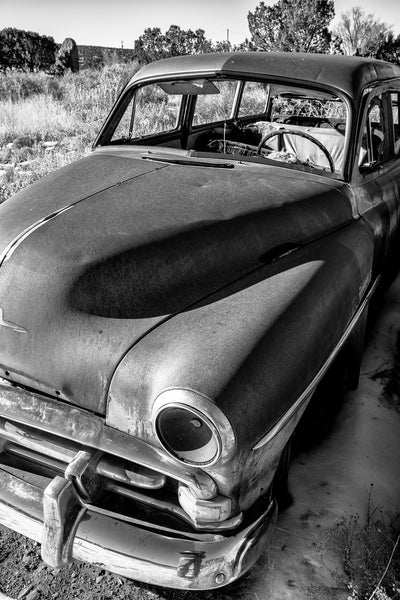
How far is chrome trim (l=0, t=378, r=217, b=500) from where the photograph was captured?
4.91 feet

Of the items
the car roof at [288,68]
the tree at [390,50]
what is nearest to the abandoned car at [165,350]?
the car roof at [288,68]

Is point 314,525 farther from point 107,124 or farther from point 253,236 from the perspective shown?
point 107,124

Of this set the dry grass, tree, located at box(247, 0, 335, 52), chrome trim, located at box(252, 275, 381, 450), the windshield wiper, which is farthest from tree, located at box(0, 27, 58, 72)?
chrome trim, located at box(252, 275, 381, 450)

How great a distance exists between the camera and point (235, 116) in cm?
456

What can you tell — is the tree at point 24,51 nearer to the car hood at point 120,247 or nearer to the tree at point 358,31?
the tree at point 358,31

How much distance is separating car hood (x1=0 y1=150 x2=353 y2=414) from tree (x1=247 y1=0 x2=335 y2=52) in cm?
1711

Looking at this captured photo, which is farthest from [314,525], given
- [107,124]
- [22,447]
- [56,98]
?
[56,98]

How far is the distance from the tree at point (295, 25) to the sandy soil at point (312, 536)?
17557 mm

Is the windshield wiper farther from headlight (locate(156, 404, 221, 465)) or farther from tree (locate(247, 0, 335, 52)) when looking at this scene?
tree (locate(247, 0, 335, 52))

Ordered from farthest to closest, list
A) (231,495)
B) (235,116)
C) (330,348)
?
(235,116)
(330,348)
(231,495)

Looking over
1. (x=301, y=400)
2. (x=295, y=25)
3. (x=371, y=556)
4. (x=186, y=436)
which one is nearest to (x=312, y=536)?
(x=371, y=556)

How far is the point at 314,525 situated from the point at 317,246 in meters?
1.12

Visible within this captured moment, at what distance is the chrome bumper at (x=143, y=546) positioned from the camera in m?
1.54

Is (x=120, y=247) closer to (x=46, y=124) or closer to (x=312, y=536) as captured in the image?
(x=312, y=536)
